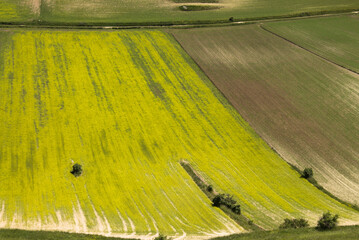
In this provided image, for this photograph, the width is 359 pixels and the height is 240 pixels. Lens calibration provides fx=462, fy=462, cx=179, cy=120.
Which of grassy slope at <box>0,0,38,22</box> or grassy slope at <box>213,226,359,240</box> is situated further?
grassy slope at <box>0,0,38,22</box>

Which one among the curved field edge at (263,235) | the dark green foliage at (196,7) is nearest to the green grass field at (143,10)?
the dark green foliage at (196,7)

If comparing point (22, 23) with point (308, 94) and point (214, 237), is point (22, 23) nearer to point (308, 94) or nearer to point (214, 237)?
point (308, 94)

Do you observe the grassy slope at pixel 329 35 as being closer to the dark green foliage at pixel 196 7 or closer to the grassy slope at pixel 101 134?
the dark green foliage at pixel 196 7

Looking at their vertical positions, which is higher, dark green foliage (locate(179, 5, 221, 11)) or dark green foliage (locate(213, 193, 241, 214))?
dark green foliage (locate(179, 5, 221, 11))

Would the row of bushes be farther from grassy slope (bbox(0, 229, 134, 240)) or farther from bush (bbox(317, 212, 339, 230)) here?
grassy slope (bbox(0, 229, 134, 240))

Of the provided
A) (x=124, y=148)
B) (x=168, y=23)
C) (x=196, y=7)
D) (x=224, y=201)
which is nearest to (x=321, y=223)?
(x=224, y=201)

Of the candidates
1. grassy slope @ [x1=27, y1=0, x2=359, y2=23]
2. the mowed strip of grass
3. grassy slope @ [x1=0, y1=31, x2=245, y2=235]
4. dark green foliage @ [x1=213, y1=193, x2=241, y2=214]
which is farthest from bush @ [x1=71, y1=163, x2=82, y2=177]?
grassy slope @ [x1=27, y1=0, x2=359, y2=23]
